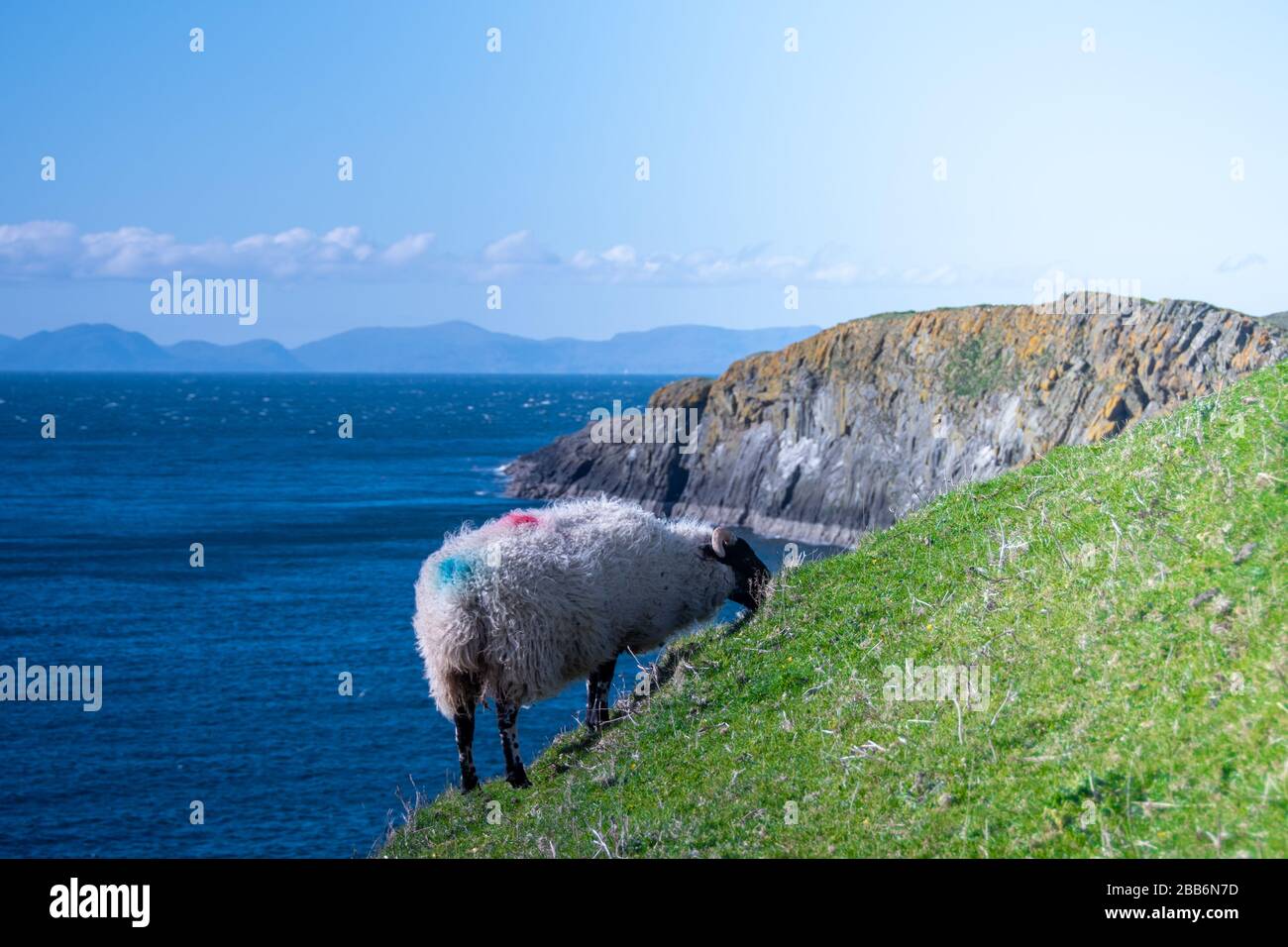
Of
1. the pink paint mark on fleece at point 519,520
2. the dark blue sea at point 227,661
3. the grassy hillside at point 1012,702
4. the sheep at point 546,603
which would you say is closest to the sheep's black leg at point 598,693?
the sheep at point 546,603

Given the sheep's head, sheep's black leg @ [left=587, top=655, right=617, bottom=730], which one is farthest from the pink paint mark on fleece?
the sheep's head

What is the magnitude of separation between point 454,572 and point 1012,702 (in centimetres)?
646

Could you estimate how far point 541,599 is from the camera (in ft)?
46.2

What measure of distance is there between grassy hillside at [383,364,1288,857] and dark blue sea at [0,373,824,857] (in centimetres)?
625

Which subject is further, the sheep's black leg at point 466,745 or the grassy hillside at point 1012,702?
the sheep's black leg at point 466,745

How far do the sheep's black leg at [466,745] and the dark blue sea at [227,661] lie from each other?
281 cm

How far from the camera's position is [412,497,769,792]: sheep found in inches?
546

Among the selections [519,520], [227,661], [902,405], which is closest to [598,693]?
[519,520]

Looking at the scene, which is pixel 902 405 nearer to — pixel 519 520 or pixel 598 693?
pixel 598 693

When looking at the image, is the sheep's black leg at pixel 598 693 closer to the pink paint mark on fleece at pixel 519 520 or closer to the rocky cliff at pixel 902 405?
the pink paint mark on fleece at pixel 519 520

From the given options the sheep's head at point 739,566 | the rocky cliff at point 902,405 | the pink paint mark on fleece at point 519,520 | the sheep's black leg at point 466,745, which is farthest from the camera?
the rocky cliff at point 902,405

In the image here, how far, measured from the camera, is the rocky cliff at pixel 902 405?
212 feet
